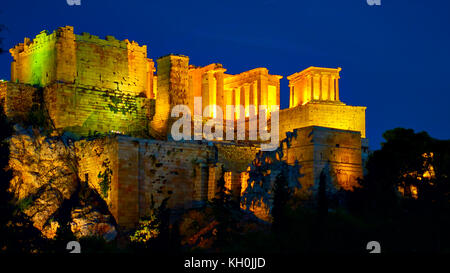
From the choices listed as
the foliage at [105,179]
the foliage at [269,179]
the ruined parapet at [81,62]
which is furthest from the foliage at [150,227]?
the ruined parapet at [81,62]

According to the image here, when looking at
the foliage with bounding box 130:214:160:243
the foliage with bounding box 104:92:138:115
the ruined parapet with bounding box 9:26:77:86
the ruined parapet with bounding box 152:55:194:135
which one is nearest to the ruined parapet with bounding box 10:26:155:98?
the ruined parapet with bounding box 9:26:77:86

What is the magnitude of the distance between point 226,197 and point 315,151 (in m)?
5.26

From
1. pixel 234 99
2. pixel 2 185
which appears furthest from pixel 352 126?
pixel 2 185

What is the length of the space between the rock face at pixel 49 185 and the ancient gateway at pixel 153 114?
88 cm

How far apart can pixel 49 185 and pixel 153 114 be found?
11.8m

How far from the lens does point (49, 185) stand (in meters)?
46.8

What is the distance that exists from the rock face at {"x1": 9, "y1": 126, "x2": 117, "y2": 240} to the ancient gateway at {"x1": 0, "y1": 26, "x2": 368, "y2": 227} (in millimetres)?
880

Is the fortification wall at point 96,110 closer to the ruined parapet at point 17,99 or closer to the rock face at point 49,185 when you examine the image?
the ruined parapet at point 17,99

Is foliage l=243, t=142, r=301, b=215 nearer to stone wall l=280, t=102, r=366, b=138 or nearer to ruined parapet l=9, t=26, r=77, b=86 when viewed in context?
stone wall l=280, t=102, r=366, b=138

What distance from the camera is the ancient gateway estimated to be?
4522 centimetres

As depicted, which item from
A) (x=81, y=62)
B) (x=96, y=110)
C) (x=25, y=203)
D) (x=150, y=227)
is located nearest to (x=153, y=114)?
(x=96, y=110)

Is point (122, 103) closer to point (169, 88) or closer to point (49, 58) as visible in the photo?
point (169, 88)

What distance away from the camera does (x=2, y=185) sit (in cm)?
4450

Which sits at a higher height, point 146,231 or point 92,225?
point 92,225
